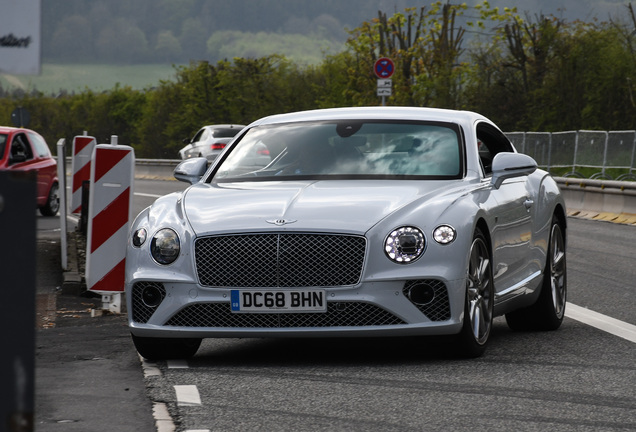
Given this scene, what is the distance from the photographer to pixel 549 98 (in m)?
50.6

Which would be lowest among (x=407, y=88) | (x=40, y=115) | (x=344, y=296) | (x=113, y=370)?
(x=40, y=115)

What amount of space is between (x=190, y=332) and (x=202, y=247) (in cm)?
47

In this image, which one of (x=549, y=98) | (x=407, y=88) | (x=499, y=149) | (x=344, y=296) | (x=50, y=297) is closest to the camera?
(x=344, y=296)

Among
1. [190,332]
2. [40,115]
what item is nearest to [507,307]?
[190,332]

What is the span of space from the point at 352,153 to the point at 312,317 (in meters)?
1.61

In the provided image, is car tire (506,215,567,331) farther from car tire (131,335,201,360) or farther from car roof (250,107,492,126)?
car tire (131,335,201,360)

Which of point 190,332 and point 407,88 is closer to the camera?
point 190,332

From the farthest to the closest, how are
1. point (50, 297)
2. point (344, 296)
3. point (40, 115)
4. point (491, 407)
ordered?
point (40, 115)
point (50, 297)
point (344, 296)
point (491, 407)

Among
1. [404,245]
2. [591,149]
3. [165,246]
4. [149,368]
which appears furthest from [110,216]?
[591,149]

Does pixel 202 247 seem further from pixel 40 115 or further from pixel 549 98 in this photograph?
pixel 40 115

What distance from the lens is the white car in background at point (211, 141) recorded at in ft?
122

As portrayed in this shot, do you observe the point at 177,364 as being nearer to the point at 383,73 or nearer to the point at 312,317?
the point at 312,317

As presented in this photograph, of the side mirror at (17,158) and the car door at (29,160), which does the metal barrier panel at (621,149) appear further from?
the side mirror at (17,158)

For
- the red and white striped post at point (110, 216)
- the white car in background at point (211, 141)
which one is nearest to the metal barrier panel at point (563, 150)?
the white car in background at point (211, 141)
